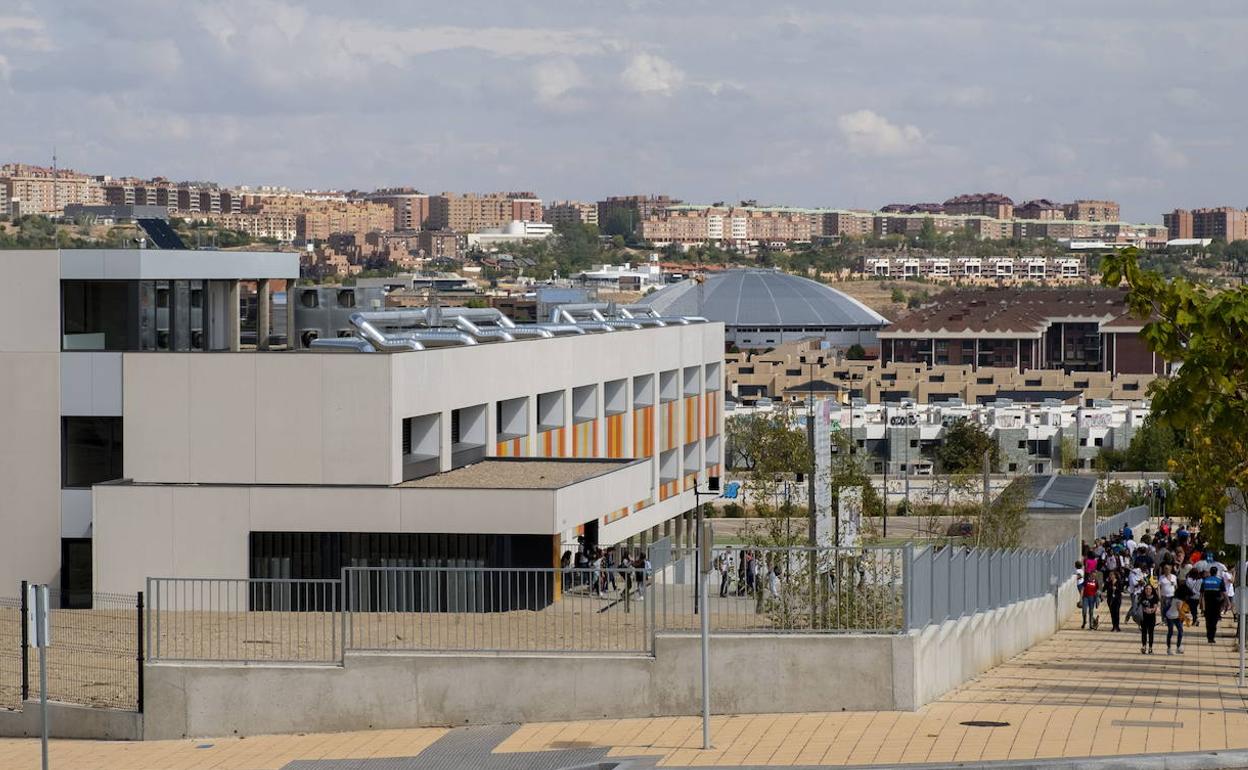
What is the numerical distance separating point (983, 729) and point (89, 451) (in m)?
19.8

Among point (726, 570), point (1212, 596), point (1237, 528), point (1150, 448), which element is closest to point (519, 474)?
point (1212, 596)

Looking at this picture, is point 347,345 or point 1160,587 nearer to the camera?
point 1160,587

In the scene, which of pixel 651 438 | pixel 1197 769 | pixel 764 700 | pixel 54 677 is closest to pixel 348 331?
pixel 651 438

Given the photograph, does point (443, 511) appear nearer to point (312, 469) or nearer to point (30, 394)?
point (312, 469)

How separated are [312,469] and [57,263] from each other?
581 centimetres

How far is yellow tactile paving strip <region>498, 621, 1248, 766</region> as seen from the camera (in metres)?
18.3

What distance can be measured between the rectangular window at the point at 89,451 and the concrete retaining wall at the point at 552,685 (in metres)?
12.6

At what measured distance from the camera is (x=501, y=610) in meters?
21.9

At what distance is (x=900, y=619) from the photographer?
21.1 metres

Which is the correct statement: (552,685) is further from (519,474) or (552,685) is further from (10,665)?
(519,474)

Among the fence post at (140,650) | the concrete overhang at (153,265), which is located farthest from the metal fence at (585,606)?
the concrete overhang at (153,265)

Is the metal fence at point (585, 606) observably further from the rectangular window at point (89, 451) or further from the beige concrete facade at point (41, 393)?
the beige concrete facade at point (41, 393)

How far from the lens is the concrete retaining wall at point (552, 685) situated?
20859 mm

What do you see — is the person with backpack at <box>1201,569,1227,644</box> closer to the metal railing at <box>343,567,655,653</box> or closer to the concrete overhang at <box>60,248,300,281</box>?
the metal railing at <box>343,567,655,653</box>
